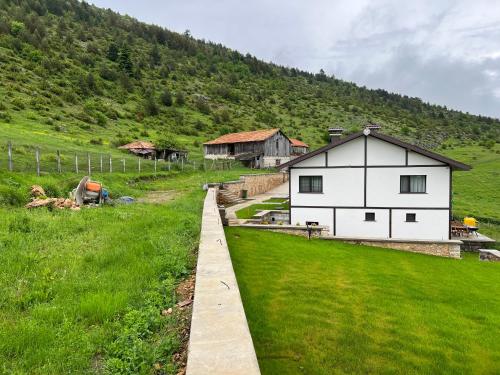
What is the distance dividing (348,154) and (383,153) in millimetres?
2084

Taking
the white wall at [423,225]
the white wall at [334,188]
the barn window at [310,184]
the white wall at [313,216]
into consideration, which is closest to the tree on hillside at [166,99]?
the white wall at [334,188]

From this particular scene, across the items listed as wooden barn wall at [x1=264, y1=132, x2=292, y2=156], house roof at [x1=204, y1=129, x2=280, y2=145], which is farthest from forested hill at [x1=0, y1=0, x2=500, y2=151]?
wooden barn wall at [x1=264, y1=132, x2=292, y2=156]

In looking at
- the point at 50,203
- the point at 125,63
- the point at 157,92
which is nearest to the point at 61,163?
the point at 50,203

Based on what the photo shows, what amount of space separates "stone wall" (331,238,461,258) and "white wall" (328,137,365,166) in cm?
529

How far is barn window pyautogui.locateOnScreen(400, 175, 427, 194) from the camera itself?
23.7m

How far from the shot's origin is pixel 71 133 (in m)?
46.6

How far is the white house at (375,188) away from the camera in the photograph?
23453mm

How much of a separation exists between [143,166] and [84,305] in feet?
99.9

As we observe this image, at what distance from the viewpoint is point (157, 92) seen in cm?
9044

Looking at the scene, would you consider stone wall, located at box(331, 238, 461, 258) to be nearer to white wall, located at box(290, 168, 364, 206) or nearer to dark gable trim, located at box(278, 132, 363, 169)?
white wall, located at box(290, 168, 364, 206)

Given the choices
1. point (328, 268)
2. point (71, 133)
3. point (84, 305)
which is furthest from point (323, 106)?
point (84, 305)

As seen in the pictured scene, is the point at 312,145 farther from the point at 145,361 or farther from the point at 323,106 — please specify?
the point at 145,361

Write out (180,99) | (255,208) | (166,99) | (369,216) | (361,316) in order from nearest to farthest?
1. (361,316)
2. (369,216)
3. (255,208)
4. (166,99)
5. (180,99)

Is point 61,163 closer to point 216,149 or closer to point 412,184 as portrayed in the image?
point 412,184
